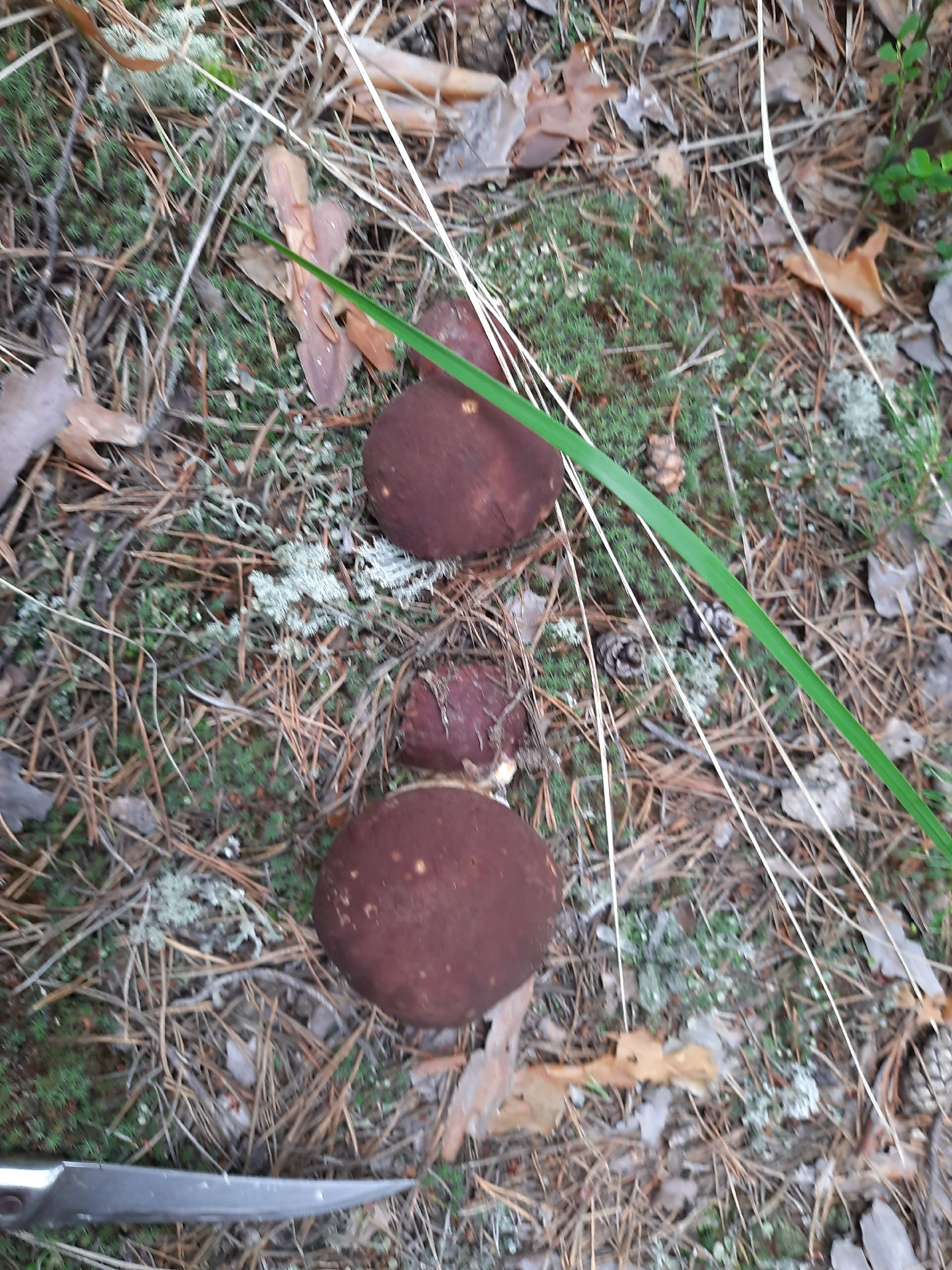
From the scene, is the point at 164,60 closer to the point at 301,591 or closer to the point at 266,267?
the point at 266,267

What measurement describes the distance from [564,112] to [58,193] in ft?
3.83

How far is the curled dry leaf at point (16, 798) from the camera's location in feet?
5.21

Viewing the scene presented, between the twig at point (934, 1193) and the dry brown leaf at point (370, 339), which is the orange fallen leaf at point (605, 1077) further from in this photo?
the dry brown leaf at point (370, 339)

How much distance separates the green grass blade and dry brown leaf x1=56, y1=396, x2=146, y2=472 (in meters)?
0.57

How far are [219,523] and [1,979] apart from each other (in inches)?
42.0

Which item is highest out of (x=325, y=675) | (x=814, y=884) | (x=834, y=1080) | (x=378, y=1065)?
(x=325, y=675)

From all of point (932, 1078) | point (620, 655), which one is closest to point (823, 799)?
point (620, 655)

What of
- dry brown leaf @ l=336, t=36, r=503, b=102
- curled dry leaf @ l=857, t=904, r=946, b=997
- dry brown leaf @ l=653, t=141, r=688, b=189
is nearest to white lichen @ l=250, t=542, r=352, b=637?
dry brown leaf @ l=336, t=36, r=503, b=102

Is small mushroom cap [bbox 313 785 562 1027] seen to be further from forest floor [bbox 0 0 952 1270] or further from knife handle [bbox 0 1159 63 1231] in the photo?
knife handle [bbox 0 1159 63 1231]

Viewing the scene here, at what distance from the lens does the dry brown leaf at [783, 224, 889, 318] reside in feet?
6.59

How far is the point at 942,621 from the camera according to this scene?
2035 mm

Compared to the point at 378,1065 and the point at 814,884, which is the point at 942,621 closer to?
the point at 814,884

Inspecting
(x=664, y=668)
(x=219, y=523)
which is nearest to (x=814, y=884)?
(x=664, y=668)

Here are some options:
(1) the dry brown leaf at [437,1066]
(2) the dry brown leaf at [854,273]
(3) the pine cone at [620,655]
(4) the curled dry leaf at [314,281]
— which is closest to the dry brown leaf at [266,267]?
(4) the curled dry leaf at [314,281]
